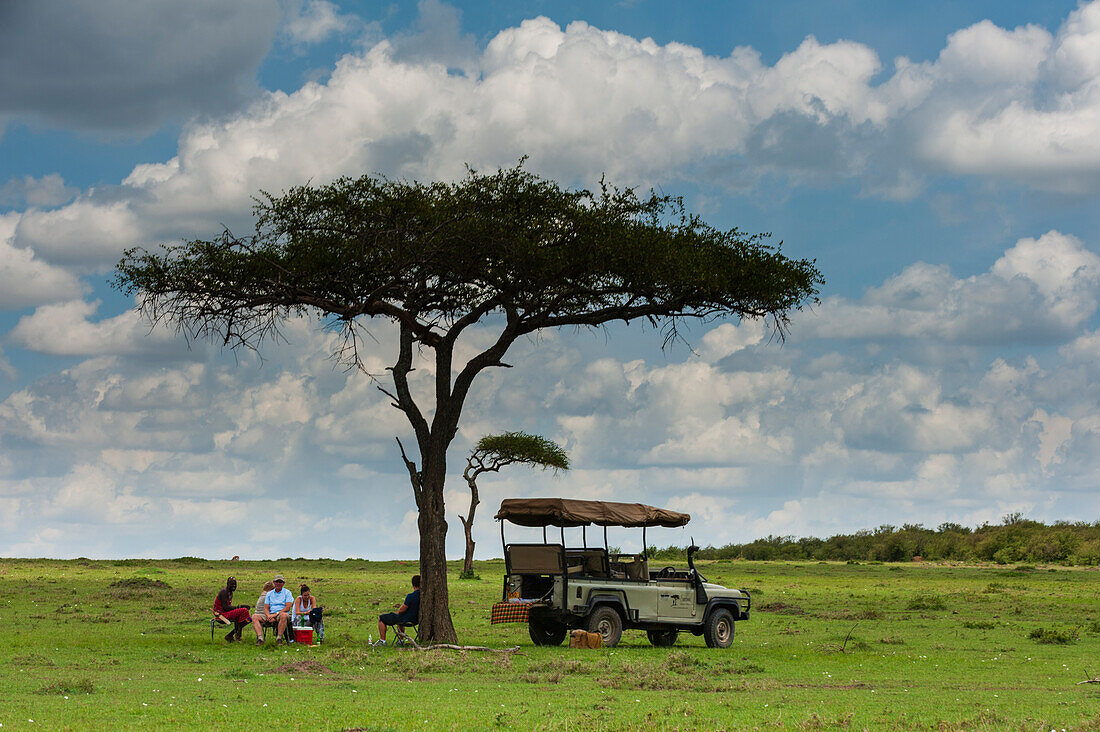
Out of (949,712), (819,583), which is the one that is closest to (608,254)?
(949,712)

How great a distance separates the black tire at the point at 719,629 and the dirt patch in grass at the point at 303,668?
9796 millimetres

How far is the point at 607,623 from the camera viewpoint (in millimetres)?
25453

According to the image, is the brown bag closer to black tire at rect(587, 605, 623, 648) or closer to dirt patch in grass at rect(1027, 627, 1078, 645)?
black tire at rect(587, 605, 623, 648)

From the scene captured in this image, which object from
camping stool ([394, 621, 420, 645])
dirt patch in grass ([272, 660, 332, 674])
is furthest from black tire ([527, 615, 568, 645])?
dirt patch in grass ([272, 660, 332, 674])

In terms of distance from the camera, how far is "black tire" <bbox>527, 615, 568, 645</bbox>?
26469 mm

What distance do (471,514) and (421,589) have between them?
39632 millimetres

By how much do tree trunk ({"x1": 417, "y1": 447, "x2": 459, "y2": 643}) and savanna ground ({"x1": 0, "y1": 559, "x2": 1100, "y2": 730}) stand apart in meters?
1.80

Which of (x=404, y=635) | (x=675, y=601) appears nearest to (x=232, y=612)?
(x=404, y=635)

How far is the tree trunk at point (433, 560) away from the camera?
85.8 feet

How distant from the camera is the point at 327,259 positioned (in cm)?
2780

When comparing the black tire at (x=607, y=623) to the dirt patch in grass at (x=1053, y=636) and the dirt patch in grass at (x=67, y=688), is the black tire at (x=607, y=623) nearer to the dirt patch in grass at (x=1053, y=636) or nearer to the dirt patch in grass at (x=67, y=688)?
the dirt patch in grass at (x=67, y=688)

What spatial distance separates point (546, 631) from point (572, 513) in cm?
330

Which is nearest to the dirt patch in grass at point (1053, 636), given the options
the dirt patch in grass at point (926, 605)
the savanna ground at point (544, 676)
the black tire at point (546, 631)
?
the savanna ground at point (544, 676)

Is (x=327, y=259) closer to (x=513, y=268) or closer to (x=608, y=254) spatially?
(x=513, y=268)
